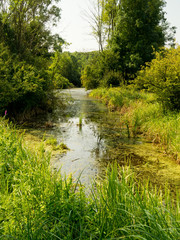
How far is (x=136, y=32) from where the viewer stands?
2288cm

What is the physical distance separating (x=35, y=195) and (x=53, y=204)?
1.17ft

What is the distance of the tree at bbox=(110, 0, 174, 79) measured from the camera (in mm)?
22344

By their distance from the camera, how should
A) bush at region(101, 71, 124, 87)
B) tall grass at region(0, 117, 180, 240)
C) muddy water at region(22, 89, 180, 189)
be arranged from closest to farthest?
tall grass at region(0, 117, 180, 240) < muddy water at region(22, 89, 180, 189) < bush at region(101, 71, 124, 87)

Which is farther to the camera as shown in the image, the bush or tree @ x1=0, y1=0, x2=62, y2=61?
the bush

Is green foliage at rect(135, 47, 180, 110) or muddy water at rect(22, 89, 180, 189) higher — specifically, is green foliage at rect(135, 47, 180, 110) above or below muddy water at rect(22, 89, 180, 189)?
above

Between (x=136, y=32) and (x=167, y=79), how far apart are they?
17.4 meters

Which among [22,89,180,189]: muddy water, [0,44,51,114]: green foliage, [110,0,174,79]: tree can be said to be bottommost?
[22,89,180,189]: muddy water

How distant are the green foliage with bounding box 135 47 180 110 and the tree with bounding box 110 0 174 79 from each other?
14.2 metres

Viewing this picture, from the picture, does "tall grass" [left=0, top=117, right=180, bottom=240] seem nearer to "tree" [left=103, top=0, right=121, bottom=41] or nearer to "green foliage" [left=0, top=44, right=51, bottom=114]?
"green foliage" [left=0, top=44, right=51, bottom=114]

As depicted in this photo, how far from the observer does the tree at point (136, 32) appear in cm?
2234

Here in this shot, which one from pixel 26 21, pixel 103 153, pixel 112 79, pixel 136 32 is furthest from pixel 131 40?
pixel 103 153

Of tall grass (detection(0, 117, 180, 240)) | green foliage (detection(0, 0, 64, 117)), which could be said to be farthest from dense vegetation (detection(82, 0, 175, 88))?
tall grass (detection(0, 117, 180, 240))

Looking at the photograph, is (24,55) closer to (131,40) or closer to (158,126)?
(158,126)

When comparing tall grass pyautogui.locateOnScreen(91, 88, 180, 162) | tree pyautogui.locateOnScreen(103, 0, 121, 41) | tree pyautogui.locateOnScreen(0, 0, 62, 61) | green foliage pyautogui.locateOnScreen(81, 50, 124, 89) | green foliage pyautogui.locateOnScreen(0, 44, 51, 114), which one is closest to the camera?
tall grass pyautogui.locateOnScreen(91, 88, 180, 162)
